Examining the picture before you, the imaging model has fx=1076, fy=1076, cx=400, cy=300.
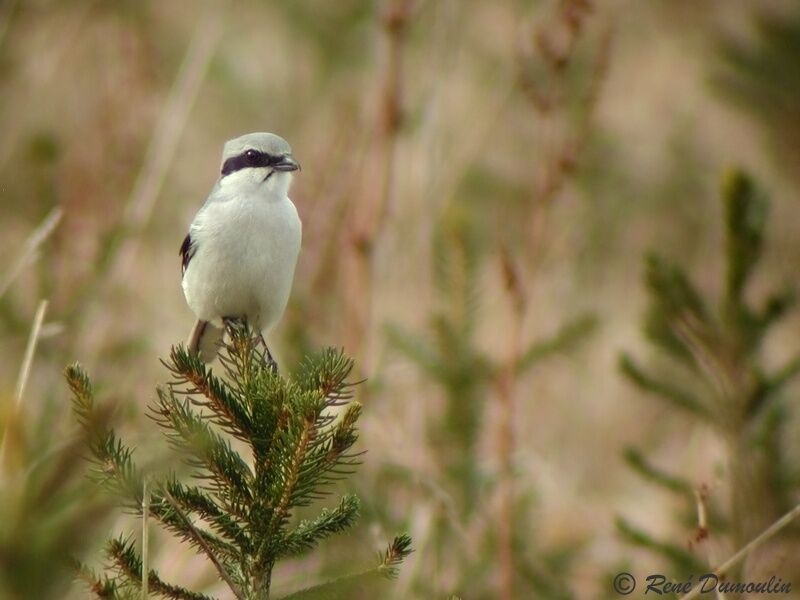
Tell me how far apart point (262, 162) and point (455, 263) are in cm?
91

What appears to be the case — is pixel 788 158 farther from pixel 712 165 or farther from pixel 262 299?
pixel 262 299

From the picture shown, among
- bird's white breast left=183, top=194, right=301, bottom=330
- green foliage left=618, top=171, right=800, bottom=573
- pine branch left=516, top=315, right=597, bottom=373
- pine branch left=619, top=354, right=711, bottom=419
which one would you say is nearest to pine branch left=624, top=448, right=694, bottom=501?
green foliage left=618, top=171, right=800, bottom=573

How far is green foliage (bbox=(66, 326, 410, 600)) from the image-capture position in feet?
5.41

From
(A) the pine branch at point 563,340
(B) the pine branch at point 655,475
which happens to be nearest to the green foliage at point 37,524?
(B) the pine branch at point 655,475

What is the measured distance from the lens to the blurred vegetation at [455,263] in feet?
9.23

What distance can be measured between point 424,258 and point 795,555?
67.2 inches

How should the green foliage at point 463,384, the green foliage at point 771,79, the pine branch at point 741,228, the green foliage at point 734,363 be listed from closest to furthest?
the pine branch at point 741,228
the green foliage at point 734,363
the green foliage at point 463,384
the green foliage at point 771,79

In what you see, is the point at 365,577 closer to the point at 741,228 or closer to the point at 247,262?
the point at 247,262

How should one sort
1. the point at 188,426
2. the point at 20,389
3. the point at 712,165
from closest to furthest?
the point at 188,426
the point at 20,389
the point at 712,165

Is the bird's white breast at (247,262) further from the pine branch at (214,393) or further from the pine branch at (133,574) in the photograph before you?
the pine branch at (133,574)

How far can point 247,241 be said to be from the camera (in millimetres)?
2650

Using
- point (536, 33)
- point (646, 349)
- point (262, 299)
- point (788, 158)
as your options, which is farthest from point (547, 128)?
point (646, 349)

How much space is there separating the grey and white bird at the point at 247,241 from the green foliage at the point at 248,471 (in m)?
0.76

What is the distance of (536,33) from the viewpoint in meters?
3.10
